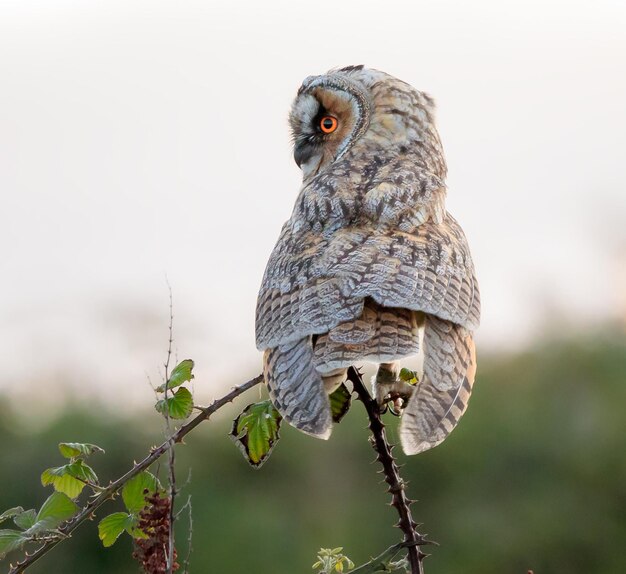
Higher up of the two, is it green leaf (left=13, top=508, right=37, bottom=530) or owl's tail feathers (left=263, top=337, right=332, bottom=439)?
owl's tail feathers (left=263, top=337, right=332, bottom=439)

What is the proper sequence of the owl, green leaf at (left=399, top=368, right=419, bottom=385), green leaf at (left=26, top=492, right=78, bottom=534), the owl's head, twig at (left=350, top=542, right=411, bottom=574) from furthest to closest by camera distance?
the owl's head
green leaf at (left=399, top=368, right=419, bottom=385)
the owl
green leaf at (left=26, top=492, right=78, bottom=534)
twig at (left=350, top=542, right=411, bottom=574)

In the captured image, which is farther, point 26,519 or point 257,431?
point 257,431

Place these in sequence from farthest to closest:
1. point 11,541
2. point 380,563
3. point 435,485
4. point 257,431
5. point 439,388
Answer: point 435,485, point 439,388, point 257,431, point 11,541, point 380,563

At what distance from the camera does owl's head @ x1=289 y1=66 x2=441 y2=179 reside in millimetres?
4414

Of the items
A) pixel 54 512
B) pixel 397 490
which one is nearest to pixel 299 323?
pixel 397 490

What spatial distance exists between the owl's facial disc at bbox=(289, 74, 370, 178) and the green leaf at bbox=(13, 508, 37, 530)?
2066mm

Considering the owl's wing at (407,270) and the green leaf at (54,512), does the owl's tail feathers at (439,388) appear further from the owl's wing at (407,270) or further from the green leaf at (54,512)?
the green leaf at (54,512)

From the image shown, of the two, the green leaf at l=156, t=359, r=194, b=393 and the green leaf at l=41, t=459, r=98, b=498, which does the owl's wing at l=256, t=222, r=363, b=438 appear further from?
the green leaf at l=41, t=459, r=98, b=498

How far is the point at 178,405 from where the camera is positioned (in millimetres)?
2748

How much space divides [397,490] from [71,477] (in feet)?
2.71

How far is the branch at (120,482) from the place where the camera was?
8.58 feet

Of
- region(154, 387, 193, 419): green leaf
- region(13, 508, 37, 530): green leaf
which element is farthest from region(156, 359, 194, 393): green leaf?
region(13, 508, 37, 530): green leaf

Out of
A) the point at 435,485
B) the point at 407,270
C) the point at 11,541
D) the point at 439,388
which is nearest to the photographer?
the point at 11,541

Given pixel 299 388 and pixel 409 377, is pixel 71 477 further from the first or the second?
pixel 409 377
